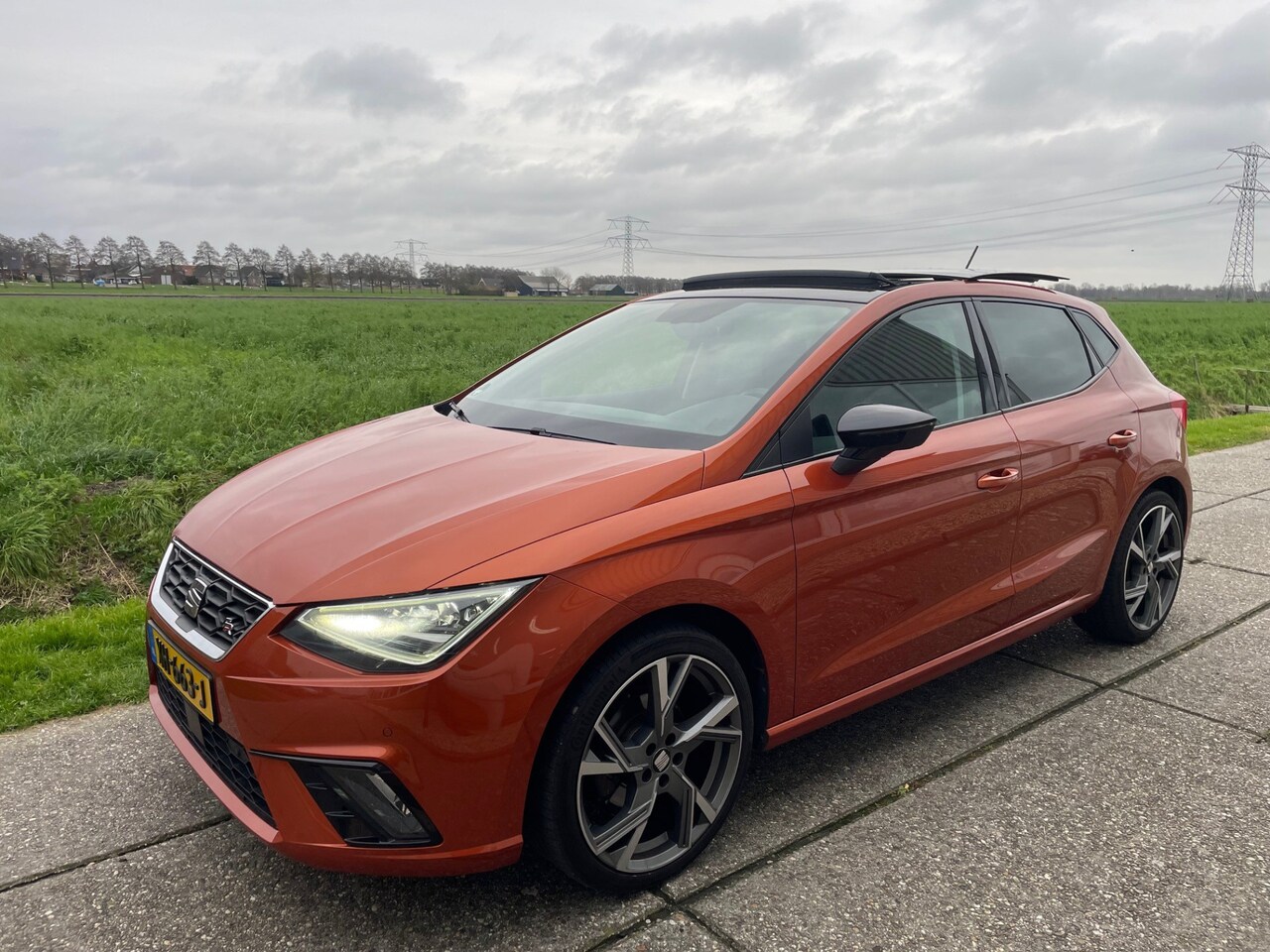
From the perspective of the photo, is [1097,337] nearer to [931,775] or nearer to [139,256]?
[931,775]

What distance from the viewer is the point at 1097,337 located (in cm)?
421

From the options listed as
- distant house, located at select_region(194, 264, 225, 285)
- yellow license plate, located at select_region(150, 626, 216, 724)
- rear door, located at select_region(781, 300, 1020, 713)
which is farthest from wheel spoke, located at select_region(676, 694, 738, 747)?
distant house, located at select_region(194, 264, 225, 285)

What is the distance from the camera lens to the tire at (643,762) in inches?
89.5

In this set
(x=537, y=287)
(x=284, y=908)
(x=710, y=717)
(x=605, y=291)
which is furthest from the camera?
(x=537, y=287)

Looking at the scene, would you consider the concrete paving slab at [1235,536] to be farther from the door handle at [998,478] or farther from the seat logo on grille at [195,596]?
the seat logo on grille at [195,596]

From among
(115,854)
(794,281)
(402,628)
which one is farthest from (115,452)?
(402,628)

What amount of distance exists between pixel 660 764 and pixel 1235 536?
17.9 ft

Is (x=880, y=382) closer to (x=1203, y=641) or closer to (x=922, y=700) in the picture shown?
(x=922, y=700)

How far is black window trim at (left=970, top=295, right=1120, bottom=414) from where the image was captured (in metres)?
3.55

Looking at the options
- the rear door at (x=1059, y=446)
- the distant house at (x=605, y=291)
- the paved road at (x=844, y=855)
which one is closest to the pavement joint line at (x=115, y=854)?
the paved road at (x=844, y=855)

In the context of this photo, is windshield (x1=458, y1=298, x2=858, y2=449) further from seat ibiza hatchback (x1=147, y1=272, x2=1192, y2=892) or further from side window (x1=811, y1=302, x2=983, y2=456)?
side window (x1=811, y1=302, x2=983, y2=456)

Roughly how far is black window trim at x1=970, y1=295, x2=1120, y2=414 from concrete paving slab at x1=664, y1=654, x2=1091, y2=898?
117cm

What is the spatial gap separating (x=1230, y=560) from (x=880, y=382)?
393cm

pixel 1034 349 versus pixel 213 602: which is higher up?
pixel 1034 349
